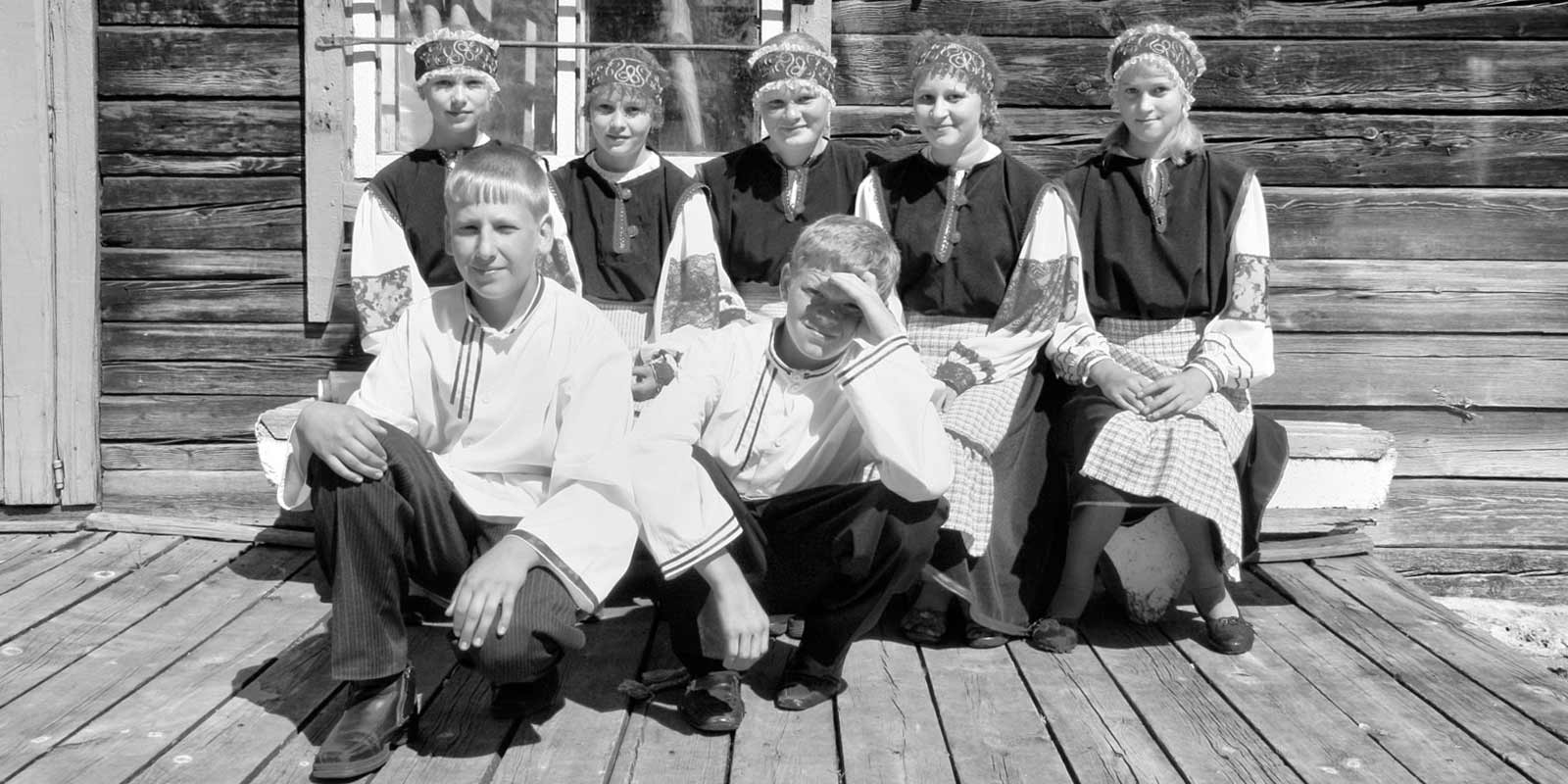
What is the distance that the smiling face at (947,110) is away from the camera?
3.49 m

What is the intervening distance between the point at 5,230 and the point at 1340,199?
158 inches

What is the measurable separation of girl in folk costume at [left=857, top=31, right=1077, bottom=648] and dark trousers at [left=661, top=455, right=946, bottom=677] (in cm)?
54

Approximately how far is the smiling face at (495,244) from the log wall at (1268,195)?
1744mm

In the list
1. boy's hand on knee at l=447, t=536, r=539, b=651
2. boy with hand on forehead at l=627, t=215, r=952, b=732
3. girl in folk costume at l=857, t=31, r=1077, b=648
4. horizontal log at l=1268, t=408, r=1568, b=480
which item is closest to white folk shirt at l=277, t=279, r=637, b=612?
boy with hand on forehead at l=627, t=215, r=952, b=732

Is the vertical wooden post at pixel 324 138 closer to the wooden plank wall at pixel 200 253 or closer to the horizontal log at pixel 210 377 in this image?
the wooden plank wall at pixel 200 253

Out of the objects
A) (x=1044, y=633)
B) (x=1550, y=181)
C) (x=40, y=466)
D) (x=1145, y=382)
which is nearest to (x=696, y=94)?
(x=1145, y=382)

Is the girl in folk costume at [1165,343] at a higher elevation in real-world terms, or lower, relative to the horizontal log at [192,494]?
higher

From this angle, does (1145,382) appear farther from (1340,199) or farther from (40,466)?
(40,466)

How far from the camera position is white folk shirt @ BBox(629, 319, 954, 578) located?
8.23 ft

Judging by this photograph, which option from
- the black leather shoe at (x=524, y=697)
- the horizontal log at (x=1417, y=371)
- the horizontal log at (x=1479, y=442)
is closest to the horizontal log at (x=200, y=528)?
the black leather shoe at (x=524, y=697)

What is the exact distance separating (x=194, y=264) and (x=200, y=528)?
0.82 metres

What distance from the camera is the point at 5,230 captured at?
408cm

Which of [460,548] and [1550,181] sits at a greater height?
[1550,181]

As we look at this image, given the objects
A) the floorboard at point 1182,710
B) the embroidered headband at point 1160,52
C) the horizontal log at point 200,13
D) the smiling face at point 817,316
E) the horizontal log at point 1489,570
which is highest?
the horizontal log at point 200,13
